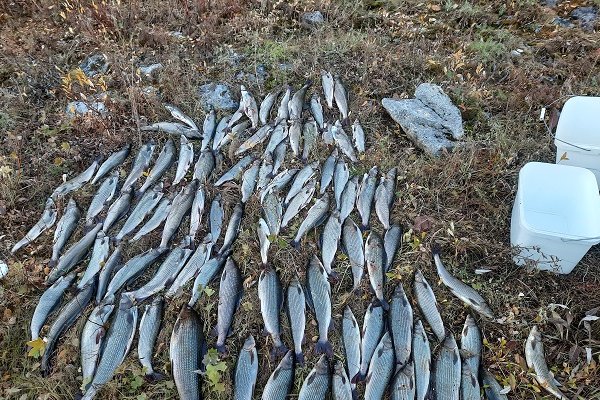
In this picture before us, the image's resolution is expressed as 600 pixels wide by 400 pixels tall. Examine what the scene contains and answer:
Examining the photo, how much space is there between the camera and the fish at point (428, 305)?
10.5 feet

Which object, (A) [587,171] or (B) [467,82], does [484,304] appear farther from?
(B) [467,82]

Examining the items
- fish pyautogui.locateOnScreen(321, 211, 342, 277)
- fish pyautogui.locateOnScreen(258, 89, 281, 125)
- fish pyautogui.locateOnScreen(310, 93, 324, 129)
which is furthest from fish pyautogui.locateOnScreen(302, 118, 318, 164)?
fish pyautogui.locateOnScreen(321, 211, 342, 277)

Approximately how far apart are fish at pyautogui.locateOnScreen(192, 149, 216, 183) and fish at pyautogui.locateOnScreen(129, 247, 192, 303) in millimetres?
860

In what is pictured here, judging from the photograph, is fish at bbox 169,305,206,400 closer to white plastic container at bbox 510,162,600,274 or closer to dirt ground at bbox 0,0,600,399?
dirt ground at bbox 0,0,600,399

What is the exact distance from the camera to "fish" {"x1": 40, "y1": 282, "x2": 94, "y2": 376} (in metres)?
3.11

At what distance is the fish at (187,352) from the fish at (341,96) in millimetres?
2751

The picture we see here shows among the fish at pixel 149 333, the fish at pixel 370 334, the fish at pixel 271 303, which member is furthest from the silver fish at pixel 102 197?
the fish at pixel 370 334

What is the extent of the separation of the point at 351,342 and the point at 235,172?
2032 millimetres

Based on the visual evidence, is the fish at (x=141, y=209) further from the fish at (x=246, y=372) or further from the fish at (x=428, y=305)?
the fish at (x=428, y=305)

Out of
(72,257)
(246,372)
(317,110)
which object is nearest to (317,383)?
Result: (246,372)

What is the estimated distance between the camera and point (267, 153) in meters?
4.45

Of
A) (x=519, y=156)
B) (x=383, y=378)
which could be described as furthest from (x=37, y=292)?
(x=519, y=156)

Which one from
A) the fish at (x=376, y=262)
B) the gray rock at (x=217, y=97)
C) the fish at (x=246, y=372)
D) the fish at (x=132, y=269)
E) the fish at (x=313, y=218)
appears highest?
the gray rock at (x=217, y=97)

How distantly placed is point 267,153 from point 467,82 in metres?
2.56
